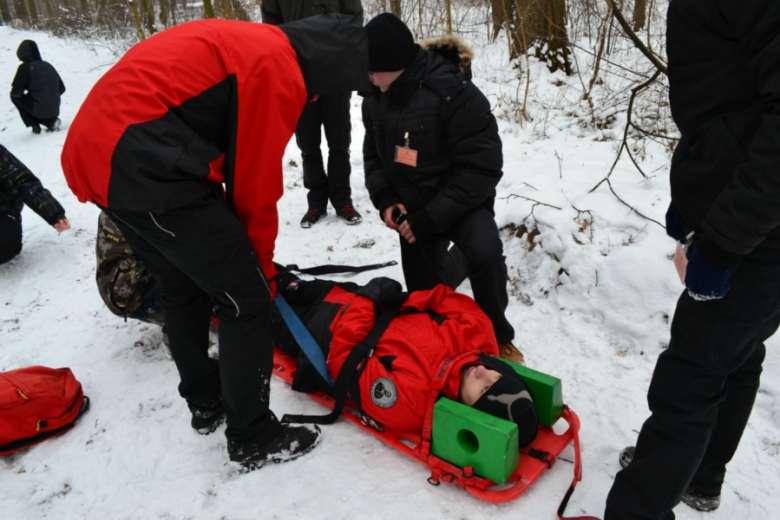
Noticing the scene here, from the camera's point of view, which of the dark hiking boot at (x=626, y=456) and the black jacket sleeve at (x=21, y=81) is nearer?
the dark hiking boot at (x=626, y=456)

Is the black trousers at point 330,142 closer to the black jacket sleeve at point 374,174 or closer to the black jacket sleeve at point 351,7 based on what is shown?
the black jacket sleeve at point 351,7

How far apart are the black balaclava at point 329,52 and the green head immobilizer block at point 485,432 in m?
1.29

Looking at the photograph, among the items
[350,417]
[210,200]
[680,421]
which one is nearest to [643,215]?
[680,421]

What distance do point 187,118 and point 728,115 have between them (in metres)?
1.53

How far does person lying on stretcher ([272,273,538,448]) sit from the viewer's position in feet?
6.73

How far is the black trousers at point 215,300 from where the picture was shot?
1596 mm

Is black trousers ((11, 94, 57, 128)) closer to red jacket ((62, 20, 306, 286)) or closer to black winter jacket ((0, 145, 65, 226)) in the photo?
black winter jacket ((0, 145, 65, 226))

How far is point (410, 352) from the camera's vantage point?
7.43ft

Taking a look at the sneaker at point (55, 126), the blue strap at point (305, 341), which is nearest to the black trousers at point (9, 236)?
the blue strap at point (305, 341)

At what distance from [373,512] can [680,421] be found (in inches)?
43.9

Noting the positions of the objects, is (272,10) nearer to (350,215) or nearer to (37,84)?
(350,215)

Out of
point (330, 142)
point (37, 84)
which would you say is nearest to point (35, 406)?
point (330, 142)

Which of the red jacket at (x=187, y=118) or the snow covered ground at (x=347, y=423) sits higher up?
the red jacket at (x=187, y=118)

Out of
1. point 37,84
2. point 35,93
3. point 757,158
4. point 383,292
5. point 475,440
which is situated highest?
point 757,158
